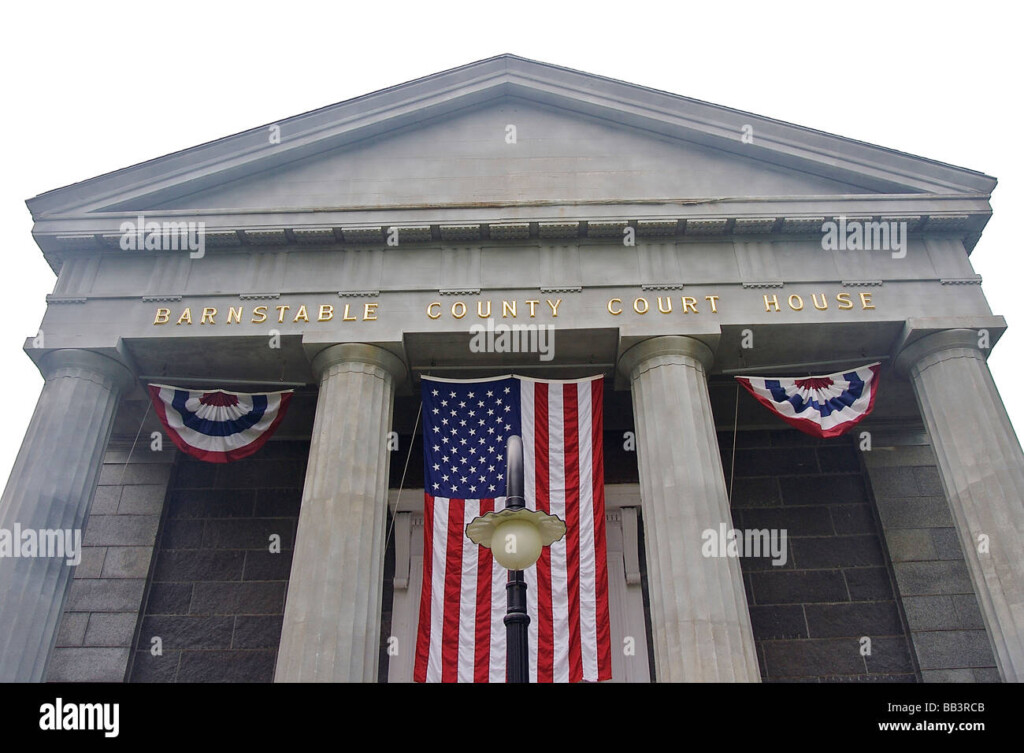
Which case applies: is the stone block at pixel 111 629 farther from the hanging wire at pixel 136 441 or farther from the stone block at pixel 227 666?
the hanging wire at pixel 136 441

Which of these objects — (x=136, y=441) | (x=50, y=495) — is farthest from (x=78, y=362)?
(x=136, y=441)

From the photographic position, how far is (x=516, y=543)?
9227 mm

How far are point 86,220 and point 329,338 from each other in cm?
610

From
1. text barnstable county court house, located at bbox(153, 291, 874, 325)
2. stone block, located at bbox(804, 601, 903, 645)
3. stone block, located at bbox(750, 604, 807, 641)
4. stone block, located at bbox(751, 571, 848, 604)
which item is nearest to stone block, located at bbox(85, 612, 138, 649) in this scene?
text barnstable county court house, located at bbox(153, 291, 874, 325)

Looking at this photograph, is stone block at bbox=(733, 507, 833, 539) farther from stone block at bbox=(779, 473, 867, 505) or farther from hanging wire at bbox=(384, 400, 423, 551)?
hanging wire at bbox=(384, 400, 423, 551)

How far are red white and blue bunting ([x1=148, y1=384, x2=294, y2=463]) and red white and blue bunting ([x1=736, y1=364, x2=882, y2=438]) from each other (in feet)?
30.8

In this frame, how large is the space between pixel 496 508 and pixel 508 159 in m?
8.22

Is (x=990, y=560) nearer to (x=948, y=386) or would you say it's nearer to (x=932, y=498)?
(x=948, y=386)

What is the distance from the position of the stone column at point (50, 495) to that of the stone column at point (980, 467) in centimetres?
1572

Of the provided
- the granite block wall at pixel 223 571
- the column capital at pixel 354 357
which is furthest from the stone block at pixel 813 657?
the granite block wall at pixel 223 571

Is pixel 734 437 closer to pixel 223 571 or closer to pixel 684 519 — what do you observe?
pixel 684 519

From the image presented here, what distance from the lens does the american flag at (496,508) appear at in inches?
615

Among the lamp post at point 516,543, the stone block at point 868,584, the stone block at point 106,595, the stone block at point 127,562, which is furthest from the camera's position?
the stone block at point 127,562
